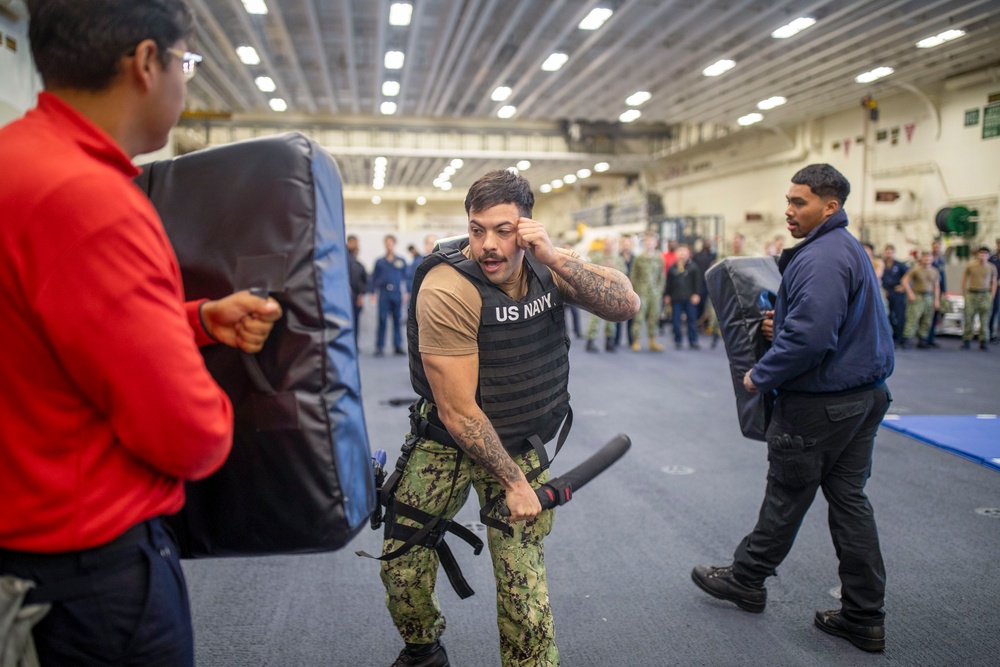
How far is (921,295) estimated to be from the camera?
11.4 meters

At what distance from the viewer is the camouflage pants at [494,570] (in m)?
1.98

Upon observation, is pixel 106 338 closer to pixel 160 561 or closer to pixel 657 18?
pixel 160 561

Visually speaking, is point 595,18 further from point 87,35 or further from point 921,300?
point 87,35

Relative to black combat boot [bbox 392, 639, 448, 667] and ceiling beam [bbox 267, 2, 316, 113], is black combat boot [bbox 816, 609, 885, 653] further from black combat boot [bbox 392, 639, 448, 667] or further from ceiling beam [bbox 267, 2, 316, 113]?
ceiling beam [bbox 267, 2, 316, 113]

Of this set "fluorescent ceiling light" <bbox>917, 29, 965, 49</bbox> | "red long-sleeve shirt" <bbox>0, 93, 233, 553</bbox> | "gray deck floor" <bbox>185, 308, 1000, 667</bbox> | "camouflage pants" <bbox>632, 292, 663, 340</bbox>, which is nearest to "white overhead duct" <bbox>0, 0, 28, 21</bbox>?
"gray deck floor" <bbox>185, 308, 1000, 667</bbox>

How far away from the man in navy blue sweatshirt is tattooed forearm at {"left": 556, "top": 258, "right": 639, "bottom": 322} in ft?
2.57

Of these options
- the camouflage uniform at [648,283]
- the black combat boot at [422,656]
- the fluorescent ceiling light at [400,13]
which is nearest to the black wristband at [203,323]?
the black combat boot at [422,656]

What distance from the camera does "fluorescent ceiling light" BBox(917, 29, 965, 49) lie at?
34.5 feet

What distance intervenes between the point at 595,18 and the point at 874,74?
645 cm

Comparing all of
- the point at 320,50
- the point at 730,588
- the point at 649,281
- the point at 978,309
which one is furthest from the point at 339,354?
the point at 978,309

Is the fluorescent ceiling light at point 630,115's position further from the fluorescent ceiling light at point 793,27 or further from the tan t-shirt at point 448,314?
the tan t-shirt at point 448,314

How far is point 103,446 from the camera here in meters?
1.01

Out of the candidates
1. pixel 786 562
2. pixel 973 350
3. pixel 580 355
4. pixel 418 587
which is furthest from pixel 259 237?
pixel 973 350

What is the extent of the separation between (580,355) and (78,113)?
9868 mm
